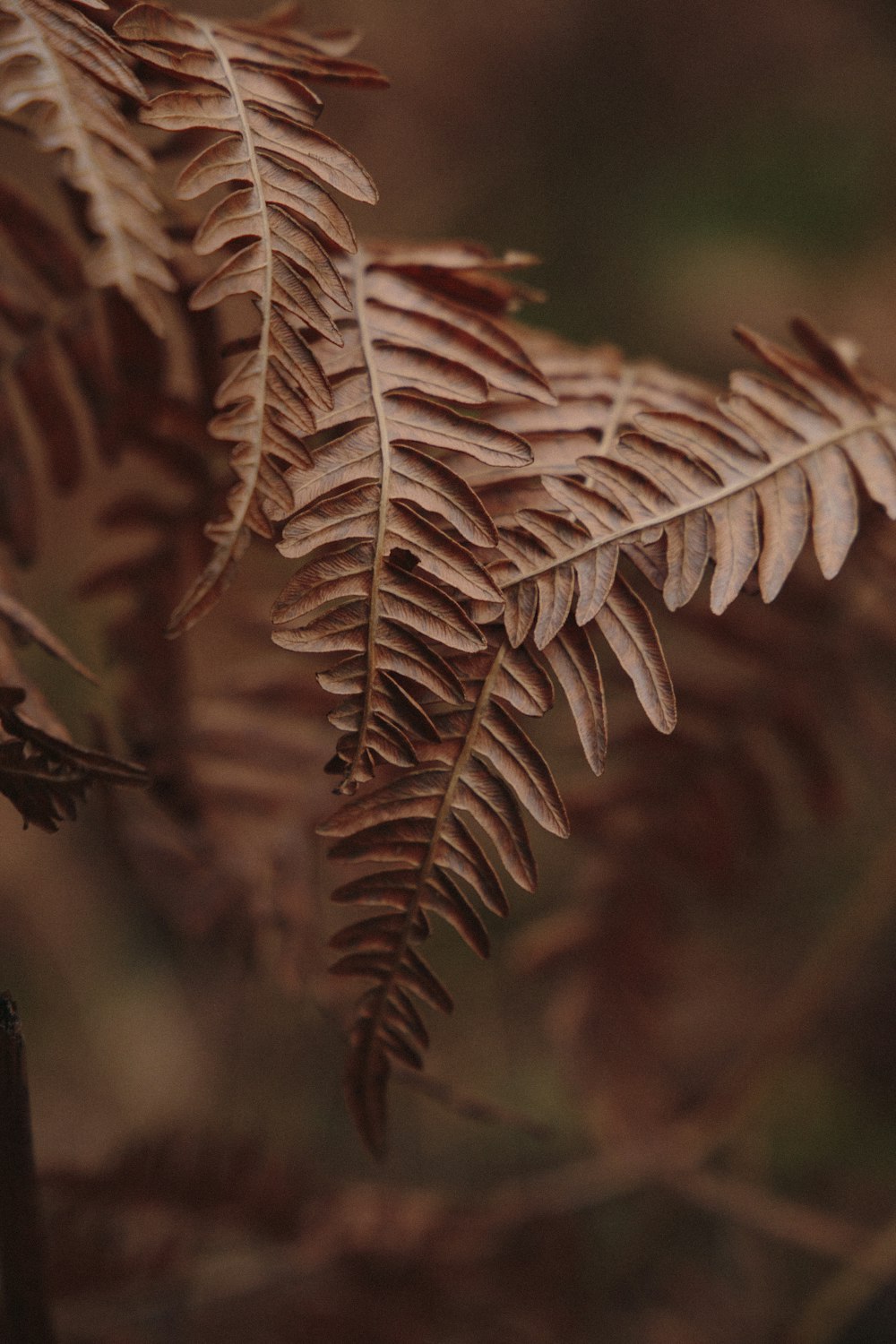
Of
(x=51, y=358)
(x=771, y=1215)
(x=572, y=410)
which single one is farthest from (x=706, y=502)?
(x=771, y=1215)

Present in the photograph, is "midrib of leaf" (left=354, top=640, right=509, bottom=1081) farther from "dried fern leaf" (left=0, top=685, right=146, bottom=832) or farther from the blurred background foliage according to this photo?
the blurred background foliage

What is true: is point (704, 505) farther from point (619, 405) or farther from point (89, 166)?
point (89, 166)

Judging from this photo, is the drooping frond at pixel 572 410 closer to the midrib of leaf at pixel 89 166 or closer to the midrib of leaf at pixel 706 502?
the midrib of leaf at pixel 706 502

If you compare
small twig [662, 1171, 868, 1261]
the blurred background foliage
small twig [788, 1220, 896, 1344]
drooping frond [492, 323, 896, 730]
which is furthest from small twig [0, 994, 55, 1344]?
small twig [788, 1220, 896, 1344]

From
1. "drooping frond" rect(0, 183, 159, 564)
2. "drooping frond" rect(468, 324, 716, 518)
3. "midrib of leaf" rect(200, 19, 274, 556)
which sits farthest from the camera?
"drooping frond" rect(0, 183, 159, 564)

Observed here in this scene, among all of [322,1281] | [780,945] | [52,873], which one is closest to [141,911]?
[52,873]
